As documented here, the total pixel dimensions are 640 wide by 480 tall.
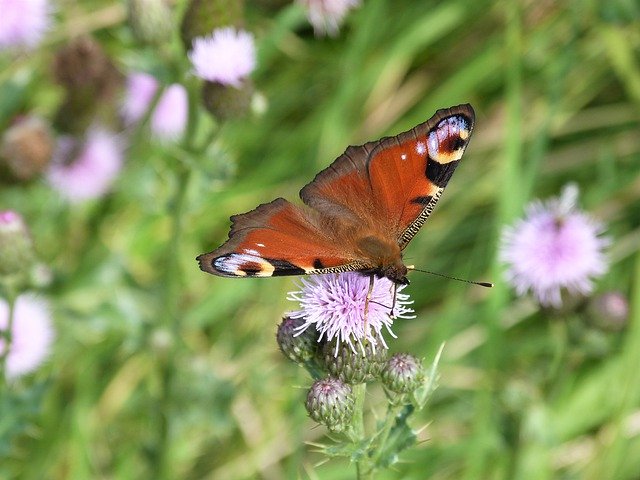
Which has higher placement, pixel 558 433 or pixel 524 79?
pixel 524 79

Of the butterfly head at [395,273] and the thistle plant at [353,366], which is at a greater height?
the butterfly head at [395,273]

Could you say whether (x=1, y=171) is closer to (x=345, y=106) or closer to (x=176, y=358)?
(x=176, y=358)

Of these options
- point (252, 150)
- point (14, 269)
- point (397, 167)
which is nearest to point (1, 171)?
point (14, 269)

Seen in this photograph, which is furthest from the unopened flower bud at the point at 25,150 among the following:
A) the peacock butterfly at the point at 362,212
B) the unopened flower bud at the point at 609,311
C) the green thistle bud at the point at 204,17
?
the unopened flower bud at the point at 609,311

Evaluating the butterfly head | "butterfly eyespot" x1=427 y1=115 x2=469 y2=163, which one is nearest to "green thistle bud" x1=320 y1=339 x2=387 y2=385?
the butterfly head

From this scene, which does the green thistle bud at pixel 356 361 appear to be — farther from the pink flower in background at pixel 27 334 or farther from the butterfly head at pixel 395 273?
the pink flower in background at pixel 27 334

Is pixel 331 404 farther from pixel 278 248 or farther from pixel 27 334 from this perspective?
pixel 27 334

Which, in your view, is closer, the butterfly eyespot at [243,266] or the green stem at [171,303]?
the butterfly eyespot at [243,266]
